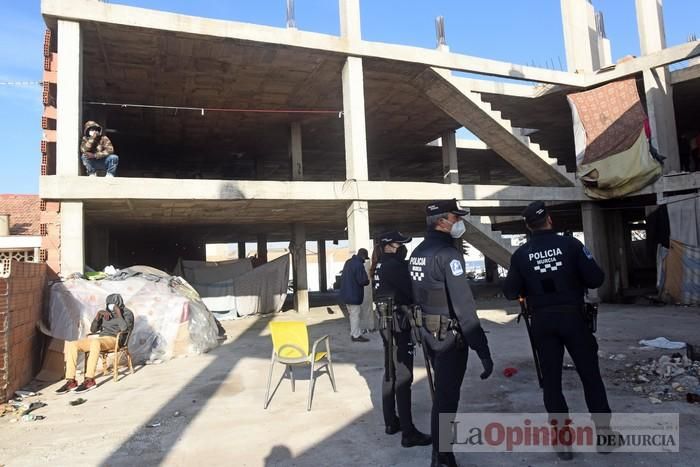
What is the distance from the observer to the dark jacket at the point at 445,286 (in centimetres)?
317

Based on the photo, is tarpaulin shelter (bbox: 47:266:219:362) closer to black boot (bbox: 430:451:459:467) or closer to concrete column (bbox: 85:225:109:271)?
black boot (bbox: 430:451:459:467)

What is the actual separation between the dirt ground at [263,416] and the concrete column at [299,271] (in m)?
6.97

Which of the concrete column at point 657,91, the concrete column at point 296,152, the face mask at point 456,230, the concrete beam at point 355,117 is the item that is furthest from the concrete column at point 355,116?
the concrete column at point 657,91

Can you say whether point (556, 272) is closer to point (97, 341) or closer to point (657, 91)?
point (97, 341)

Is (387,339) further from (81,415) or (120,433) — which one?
(81,415)

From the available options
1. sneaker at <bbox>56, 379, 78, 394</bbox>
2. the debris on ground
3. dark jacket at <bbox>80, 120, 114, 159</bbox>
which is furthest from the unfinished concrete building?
the debris on ground

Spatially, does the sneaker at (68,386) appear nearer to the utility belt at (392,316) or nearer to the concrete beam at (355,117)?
the utility belt at (392,316)

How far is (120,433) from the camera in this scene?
437cm

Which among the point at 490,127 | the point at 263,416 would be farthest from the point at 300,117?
the point at 263,416

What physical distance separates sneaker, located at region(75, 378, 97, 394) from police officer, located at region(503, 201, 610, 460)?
18.4 ft

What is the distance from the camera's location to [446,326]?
3250 mm

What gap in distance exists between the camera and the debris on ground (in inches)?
184

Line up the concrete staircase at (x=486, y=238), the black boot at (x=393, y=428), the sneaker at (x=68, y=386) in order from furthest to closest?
the concrete staircase at (x=486, y=238) < the sneaker at (x=68, y=386) < the black boot at (x=393, y=428)

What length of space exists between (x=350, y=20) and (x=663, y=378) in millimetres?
9286
